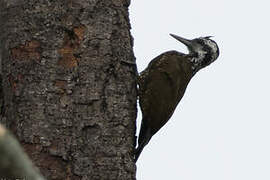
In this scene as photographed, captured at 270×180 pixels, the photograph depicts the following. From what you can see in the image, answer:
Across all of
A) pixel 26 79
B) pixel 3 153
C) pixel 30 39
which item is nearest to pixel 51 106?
pixel 26 79

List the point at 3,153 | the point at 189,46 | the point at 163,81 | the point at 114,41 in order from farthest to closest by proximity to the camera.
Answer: the point at 189,46 < the point at 163,81 < the point at 114,41 < the point at 3,153

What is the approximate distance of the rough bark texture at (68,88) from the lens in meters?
2.91

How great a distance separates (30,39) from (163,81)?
1.55 m

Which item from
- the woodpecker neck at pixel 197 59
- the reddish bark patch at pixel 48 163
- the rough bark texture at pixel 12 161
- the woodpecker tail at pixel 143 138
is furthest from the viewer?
the woodpecker neck at pixel 197 59

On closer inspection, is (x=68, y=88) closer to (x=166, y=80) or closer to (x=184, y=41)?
(x=166, y=80)

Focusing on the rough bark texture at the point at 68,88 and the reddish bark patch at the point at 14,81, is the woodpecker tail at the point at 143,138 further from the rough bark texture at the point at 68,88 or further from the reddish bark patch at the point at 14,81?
the reddish bark patch at the point at 14,81

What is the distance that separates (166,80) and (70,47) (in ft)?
4.65

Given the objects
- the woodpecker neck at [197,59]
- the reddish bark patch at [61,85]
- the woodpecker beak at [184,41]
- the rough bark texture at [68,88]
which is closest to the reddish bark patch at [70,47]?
the rough bark texture at [68,88]

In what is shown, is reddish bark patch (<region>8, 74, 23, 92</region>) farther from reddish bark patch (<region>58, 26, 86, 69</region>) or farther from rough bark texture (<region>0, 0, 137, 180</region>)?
reddish bark patch (<region>58, 26, 86, 69</region>)

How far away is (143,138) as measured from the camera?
3811mm

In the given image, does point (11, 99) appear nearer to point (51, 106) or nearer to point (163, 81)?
point (51, 106)

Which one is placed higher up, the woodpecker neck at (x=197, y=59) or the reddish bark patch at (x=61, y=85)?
the woodpecker neck at (x=197, y=59)

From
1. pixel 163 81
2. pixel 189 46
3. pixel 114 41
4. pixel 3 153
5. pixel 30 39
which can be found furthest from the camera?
pixel 189 46

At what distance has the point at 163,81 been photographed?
4367 millimetres
